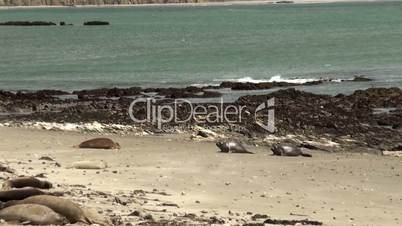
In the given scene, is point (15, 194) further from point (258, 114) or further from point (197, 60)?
point (197, 60)

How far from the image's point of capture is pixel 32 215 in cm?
867

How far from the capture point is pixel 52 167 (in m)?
14.2

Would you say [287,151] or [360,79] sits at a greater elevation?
[287,151]

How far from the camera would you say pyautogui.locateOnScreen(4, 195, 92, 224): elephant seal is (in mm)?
8875

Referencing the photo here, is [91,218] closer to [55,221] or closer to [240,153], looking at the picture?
[55,221]

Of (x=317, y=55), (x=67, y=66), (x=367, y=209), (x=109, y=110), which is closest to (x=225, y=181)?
(x=367, y=209)

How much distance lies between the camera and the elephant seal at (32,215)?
866cm

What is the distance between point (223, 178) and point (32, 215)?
5.76 meters

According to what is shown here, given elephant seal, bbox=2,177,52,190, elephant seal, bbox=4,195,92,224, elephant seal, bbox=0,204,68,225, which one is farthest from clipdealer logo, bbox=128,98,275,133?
elephant seal, bbox=0,204,68,225

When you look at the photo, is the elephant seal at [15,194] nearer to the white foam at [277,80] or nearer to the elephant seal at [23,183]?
the elephant seal at [23,183]

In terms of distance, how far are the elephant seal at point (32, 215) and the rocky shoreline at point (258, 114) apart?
10.8m

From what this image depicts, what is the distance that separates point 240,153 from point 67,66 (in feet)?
86.7

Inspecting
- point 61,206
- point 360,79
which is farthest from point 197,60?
point 61,206

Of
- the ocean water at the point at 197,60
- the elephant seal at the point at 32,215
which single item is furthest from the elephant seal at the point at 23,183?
the ocean water at the point at 197,60
